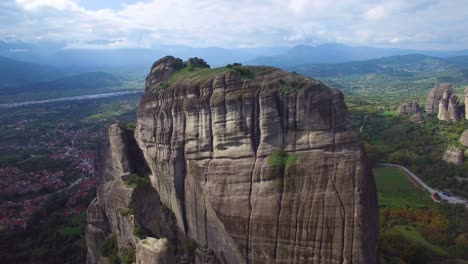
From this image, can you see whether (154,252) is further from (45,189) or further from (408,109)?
(408,109)

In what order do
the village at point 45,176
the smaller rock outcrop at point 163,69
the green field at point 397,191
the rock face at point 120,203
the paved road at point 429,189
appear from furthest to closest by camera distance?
the paved road at point 429,189, the green field at point 397,191, the village at point 45,176, the smaller rock outcrop at point 163,69, the rock face at point 120,203

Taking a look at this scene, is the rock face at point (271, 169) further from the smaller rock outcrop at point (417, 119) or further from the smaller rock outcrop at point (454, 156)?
the smaller rock outcrop at point (417, 119)

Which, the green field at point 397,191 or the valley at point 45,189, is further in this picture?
the green field at point 397,191

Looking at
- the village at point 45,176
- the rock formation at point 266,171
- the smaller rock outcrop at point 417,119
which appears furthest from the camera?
the smaller rock outcrop at point 417,119

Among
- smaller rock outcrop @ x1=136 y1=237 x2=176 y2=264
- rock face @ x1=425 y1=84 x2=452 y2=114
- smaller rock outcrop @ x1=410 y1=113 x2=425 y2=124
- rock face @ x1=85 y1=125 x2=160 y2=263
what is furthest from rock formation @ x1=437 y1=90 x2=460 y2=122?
smaller rock outcrop @ x1=136 y1=237 x2=176 y2=264

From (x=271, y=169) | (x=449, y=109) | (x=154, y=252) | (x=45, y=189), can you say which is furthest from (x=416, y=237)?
(x=449, y=109)

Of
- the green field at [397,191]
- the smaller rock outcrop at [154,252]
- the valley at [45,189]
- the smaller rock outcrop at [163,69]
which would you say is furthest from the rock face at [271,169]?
the green field at [397,191]
